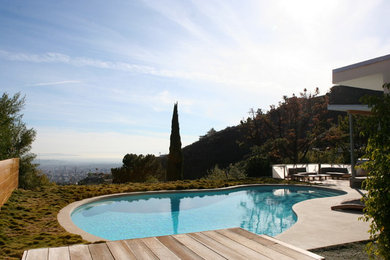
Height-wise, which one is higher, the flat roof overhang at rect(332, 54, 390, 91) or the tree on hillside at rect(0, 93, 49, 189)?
the flat roof overhang at rect(332, 54, 390, 91)

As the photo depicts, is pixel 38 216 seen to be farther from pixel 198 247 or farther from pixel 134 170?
pixel 134 170

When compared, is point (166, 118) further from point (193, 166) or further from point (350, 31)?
point (193, 166)

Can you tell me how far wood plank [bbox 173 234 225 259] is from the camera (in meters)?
3.12

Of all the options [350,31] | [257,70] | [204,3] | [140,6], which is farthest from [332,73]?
[140,6]

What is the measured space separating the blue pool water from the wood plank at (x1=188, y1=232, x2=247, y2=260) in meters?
4.64

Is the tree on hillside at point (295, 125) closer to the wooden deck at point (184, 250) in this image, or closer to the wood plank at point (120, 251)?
the wooden deck at point (184, 250)

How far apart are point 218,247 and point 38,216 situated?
651 cm

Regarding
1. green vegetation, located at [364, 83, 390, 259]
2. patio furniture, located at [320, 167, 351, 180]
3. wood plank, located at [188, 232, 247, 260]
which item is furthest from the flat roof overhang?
patio furniture, located at [320, 167, 351, 180]

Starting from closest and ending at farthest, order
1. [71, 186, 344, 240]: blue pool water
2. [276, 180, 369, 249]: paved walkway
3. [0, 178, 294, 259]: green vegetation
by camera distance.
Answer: [0, 178, 294, 259]: green vegetation < [276, 180, 369, 249]: paved walkway < [71, 186, 344, 240]: blue pool water

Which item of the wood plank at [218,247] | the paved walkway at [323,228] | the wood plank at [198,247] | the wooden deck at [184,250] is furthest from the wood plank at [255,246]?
the paved walkway at [323,228]

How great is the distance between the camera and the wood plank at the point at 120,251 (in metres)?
3.07

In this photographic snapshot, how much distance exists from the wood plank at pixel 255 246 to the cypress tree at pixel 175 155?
15329 mm

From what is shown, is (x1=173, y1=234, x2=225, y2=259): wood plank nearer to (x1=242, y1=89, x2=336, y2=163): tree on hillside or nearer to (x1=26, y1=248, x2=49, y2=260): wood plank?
(x1=26, y1=248, x2=49, y2=260): wood plank

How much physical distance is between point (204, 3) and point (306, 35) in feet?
12.8
